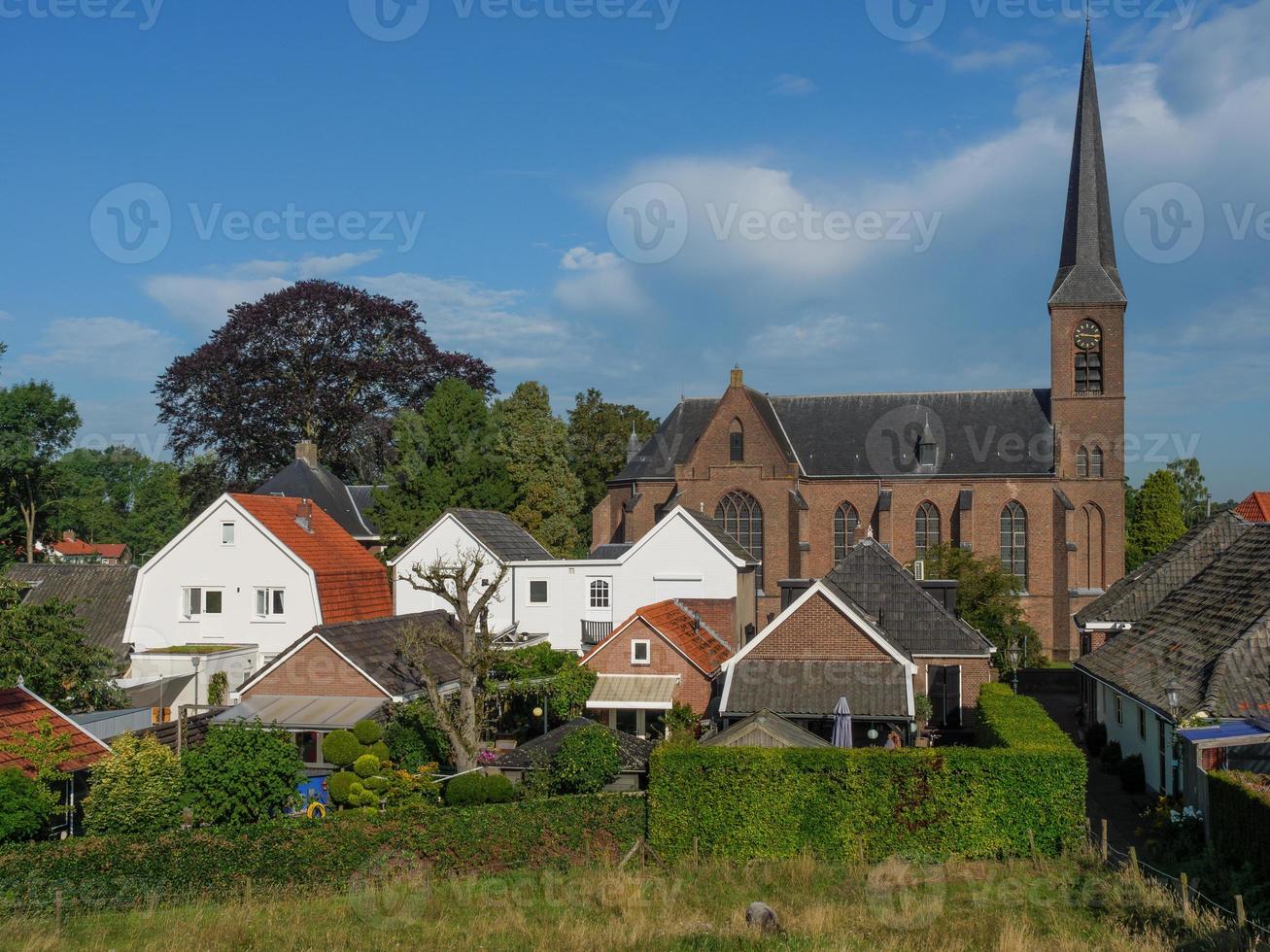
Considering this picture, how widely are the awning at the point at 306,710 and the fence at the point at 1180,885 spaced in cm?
1604

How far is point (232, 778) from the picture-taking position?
733 inches

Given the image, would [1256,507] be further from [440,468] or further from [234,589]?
[234,589]

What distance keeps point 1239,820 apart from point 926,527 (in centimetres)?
3796

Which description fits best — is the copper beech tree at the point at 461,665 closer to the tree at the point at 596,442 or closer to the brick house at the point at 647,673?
the brick house at the point at 647,673

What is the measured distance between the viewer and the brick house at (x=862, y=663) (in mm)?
24516

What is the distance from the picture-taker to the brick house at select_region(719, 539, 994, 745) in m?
24.5

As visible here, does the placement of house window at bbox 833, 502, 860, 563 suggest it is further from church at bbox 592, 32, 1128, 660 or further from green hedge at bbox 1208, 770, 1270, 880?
green hedge at bbox 1208, 770, 1270, 880

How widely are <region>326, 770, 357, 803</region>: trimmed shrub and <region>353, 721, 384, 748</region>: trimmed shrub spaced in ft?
5.64

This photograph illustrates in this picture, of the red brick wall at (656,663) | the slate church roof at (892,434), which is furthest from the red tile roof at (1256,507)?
the red brick wall at (656,663)

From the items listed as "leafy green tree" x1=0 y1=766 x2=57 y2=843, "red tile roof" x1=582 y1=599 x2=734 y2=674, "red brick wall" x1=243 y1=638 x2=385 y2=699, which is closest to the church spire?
"red tile roof" x1=582 y1=599 x2=734 y2=674

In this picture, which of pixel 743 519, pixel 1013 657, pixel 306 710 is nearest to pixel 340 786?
pixel 306 710

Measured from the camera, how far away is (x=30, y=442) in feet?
162

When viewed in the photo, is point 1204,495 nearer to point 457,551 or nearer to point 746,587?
point 746,587

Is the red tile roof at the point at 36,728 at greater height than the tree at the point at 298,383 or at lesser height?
lesser
